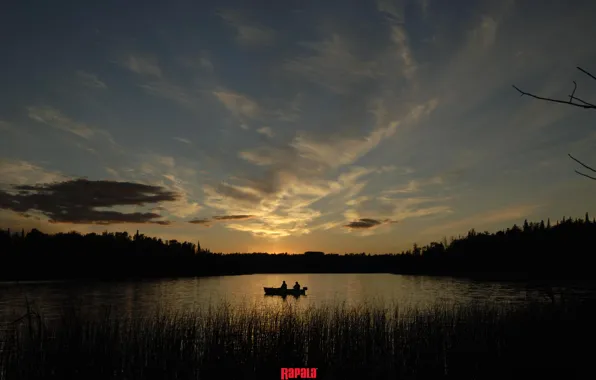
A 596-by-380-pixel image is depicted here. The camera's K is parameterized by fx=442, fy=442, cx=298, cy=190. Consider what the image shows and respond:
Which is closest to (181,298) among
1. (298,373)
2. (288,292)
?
(288,292)

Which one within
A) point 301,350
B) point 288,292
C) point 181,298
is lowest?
point 181,298

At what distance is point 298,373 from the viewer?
44.4 feet

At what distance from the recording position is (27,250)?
117125 mm

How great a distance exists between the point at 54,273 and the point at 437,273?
429 feet

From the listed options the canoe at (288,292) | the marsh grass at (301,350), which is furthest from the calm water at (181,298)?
Result: the marsh grass at (301,350)

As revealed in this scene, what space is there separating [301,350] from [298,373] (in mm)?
1956

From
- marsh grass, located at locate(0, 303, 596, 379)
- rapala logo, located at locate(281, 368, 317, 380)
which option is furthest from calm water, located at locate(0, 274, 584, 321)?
rapala logo, located at locate(281, 368, 317, 380)

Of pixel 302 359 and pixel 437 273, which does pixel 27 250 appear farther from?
pixel 437 273

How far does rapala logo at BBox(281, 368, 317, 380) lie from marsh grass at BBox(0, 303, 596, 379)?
14.2 inches

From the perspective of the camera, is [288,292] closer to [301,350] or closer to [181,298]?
[181,298]

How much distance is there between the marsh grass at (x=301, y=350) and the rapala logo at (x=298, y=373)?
360 mm

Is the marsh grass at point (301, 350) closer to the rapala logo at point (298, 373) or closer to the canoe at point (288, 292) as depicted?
the rapala logo at point (298, 373)

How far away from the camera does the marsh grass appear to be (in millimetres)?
13320

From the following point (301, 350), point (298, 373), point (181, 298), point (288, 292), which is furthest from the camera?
point (288, 292)
